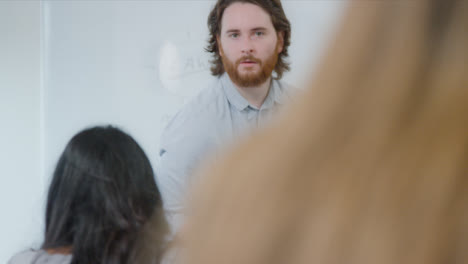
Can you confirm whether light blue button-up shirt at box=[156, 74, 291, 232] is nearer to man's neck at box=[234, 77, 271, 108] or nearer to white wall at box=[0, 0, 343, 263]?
man's neck at box=[234, 77, 271, 108]

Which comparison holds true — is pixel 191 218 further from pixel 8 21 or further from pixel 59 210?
pixel 8 21

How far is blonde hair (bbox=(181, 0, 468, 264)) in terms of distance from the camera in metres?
0.22

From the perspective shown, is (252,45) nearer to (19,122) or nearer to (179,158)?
(179,158)

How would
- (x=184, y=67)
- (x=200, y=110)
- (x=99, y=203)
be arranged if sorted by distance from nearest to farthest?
Answer: (x=99, y=203)
(x=200, y=110)
(x=184, y=67)

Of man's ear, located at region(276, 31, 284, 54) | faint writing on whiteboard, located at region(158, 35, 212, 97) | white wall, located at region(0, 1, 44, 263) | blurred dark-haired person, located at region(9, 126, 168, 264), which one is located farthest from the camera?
white wall, located at region(0, 1, 44, 263)

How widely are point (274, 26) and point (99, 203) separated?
91 cm

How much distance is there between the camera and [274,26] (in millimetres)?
1720

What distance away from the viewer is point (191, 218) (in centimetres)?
25

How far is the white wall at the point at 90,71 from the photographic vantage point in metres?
1.92

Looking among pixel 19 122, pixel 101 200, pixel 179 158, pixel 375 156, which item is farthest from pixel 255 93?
pixel 375 156

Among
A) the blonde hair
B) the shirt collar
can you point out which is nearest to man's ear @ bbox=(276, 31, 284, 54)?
the shirt collar

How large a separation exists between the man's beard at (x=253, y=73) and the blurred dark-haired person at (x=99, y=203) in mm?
619

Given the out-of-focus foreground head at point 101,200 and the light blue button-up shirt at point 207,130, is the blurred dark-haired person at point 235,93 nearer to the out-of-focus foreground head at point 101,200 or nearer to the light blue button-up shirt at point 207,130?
the light blue button-up shirt at point 207,130

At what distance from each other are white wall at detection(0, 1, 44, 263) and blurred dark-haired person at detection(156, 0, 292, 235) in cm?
78
